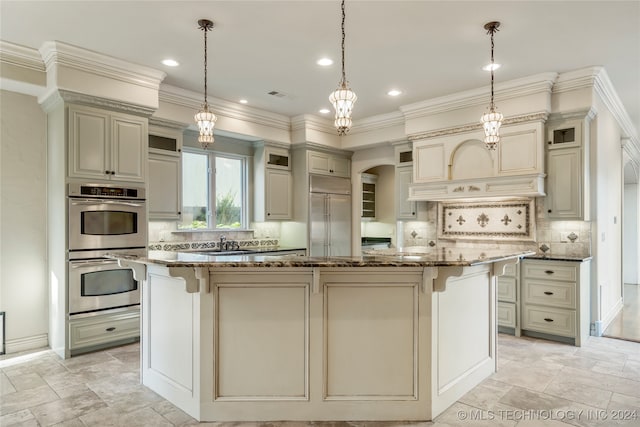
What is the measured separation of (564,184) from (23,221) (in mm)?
5763

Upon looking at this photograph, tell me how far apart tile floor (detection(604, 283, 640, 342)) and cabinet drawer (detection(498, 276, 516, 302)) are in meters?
1.10

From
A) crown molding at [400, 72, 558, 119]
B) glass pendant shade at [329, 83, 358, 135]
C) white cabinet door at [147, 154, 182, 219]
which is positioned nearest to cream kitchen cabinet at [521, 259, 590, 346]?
crown molding at [400, 72, 558, 119]

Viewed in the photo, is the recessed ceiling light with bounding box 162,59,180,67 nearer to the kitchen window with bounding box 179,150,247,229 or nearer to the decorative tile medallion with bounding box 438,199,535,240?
the kitchen window with bounding box 179,150,247,229

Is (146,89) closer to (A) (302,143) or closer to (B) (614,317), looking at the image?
(A) (302,143)

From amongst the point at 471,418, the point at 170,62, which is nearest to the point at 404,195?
the point at 170,62

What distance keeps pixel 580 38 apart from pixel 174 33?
3.54 m

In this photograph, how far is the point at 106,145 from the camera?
157 inches

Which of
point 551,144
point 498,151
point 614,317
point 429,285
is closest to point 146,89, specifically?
point 429,285

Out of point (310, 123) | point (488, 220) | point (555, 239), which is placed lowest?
point (555, 239)

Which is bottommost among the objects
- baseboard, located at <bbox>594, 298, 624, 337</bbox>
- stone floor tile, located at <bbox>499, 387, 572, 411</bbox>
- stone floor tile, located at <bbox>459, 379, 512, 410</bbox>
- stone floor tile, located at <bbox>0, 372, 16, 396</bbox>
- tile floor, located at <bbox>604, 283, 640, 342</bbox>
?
tile floor, located at <bbox>604, 283, 640, 342</bbox>

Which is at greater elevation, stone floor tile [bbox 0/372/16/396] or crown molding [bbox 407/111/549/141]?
crown molding [bbox 407/111/549/141]

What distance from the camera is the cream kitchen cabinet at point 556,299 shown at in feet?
13.7

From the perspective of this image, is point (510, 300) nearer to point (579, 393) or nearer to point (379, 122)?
point (579, 393)

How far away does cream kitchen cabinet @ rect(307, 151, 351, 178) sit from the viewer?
6.32m
